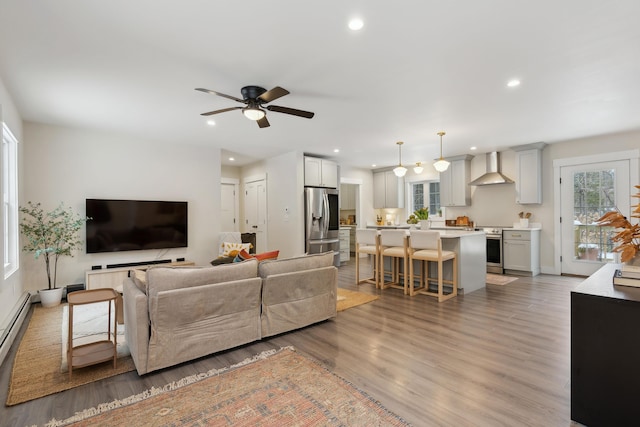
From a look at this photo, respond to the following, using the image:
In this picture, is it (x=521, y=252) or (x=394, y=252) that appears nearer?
(x=394, y=252)

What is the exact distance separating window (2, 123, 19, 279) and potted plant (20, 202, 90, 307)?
23 centimetres

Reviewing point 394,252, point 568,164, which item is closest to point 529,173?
point 568,164

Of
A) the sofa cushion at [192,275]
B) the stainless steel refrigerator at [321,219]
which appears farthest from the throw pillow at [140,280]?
the stainless steel refrigerator at [321,219]

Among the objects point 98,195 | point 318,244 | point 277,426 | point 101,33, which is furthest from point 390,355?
point 98,195

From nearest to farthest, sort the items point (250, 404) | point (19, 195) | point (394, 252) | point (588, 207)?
point (250, 404), point (19, 195), point (394, 252), point (588, 207)

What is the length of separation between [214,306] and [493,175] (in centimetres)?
621


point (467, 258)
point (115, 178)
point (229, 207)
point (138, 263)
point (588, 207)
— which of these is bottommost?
point (138, 263)

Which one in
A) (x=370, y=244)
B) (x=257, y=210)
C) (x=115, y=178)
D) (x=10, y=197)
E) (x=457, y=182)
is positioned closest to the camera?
(x=10, y=197)

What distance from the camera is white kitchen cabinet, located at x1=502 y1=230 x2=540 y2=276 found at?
19.3ft

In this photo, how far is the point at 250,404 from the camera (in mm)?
1990

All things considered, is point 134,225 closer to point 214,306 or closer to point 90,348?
point 90,348

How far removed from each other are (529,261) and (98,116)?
7.56 m

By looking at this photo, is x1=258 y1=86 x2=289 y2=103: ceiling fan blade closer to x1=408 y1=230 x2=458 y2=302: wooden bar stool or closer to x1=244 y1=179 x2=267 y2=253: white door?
x1=408 y1=230 x2=458 y2=302: wooden bar stool

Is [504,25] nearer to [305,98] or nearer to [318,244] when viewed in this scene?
[305,98]
